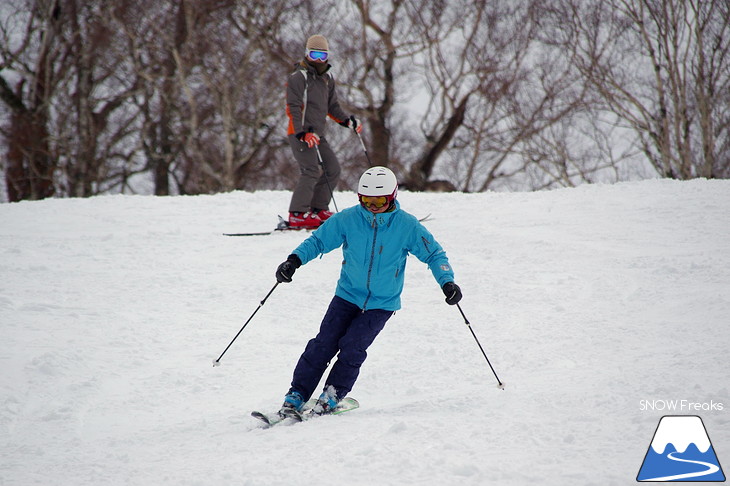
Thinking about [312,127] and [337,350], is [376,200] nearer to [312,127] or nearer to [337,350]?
[337,350]

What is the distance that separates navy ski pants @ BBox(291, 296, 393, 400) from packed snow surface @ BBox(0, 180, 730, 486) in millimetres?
239

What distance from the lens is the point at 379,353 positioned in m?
4.51

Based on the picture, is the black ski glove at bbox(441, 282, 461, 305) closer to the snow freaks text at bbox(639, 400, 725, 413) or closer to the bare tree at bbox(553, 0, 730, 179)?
the snow freaks text at bbox(639, 400, 725, 413)

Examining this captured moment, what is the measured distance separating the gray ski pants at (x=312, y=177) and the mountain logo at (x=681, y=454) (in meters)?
4.91

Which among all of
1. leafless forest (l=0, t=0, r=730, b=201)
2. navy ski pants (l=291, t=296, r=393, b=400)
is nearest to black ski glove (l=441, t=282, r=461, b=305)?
navy ski pants (l=291, t=296, r=393, b=400)

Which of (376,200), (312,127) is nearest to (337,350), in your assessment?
(376,200)

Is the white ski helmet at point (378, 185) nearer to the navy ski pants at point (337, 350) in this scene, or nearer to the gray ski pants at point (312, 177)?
the navy ski pants at point (337, 350)

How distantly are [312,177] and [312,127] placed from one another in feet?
1.85

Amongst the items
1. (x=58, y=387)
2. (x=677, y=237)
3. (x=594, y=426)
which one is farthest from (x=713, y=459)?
(x=677, y=237)

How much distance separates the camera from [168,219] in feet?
27.5

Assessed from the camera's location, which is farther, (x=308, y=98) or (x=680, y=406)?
(x=308, y=98)

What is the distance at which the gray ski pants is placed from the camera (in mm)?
7152

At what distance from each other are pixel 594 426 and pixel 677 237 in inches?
183

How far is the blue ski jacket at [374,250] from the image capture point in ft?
11.7
